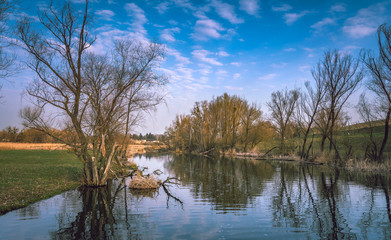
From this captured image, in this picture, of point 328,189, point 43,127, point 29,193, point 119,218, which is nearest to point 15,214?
point 29,193

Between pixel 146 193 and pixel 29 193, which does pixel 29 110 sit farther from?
pixel 146 193

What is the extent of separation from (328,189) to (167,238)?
11073 millimetres

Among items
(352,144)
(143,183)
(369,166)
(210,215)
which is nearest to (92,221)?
(210,215)

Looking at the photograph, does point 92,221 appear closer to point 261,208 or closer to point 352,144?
point 261,208

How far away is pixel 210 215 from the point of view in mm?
9758

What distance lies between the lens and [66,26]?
13969 millimetres

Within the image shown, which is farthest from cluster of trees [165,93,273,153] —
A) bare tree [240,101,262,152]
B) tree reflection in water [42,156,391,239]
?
tree reflection in water [42,156,391,239]

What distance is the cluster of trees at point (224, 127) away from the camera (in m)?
47.3

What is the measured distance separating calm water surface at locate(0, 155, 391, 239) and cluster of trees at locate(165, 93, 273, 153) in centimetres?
3251

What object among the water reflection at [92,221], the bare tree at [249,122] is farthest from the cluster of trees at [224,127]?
the water reflection at [92,221]

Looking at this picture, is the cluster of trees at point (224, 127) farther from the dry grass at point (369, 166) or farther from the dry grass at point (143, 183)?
the dry grass at point (143, 183)

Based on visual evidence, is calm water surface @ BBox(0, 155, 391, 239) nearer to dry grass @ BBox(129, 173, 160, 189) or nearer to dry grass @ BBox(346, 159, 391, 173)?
dry grass @ BBox(129, 173, 160, 189)

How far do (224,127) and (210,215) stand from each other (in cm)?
4165

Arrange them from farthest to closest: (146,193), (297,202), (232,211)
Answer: (146,193) → (297,202) → (232,211)
